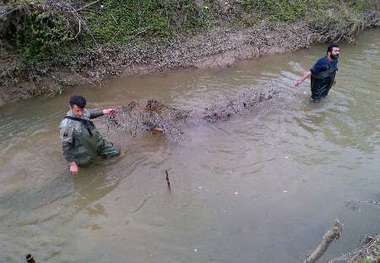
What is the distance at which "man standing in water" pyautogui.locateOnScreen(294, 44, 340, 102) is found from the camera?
848 centimetres

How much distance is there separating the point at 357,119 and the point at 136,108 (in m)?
4.02

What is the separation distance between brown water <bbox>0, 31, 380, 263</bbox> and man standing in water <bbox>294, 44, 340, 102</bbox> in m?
0.39

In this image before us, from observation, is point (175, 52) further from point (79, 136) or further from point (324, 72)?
point (79, 136)

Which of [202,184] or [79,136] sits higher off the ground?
[79,136]

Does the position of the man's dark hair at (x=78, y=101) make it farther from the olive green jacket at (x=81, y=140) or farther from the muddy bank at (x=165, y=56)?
the muddy bank at (x=165, y=56)

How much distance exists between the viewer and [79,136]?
22.0 feet

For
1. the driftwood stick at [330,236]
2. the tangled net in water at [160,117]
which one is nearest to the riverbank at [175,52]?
the tangled net in water at [160,117]

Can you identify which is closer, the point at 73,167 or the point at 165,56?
the point at 73,167

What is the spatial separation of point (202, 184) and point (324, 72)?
134 inches

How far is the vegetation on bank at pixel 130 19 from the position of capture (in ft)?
30.4

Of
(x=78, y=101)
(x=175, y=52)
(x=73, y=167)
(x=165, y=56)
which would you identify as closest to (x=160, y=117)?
(x=73, y=167)

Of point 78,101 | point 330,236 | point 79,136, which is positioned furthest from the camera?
point 79,136

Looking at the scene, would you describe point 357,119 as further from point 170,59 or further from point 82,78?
point 82,78

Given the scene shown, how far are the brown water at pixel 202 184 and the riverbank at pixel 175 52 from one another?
410mm
